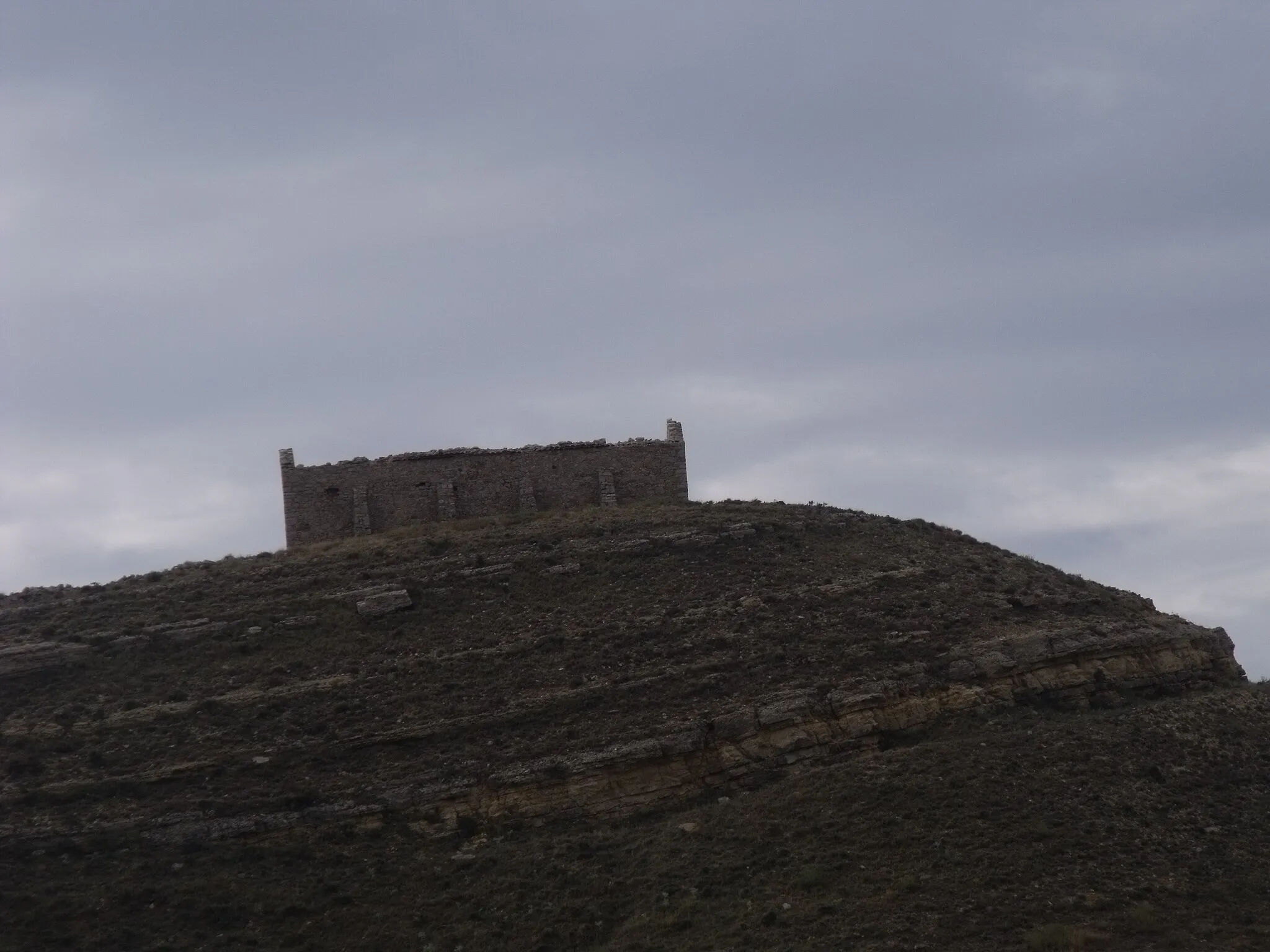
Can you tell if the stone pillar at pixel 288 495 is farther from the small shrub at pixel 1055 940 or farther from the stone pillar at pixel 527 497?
the small shrub at pixel 1055 940

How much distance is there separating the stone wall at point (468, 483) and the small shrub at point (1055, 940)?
2030cm

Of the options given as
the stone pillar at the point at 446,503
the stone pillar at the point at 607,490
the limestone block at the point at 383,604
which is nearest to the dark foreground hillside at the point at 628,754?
the limestone block at the point at 383,604

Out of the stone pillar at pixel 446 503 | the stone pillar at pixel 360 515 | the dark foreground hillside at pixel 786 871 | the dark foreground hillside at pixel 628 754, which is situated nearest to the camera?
the dark foreground hillside at pixel 786 871

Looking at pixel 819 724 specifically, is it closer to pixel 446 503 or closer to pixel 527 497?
pixel 527 497

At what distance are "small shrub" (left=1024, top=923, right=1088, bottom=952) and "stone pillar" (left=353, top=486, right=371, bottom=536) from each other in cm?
2271

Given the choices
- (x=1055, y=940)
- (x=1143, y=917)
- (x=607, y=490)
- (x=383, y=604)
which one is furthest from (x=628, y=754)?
(x=607, y=490)

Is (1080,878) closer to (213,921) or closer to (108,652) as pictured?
(213,921)

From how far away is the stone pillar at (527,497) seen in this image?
140ft

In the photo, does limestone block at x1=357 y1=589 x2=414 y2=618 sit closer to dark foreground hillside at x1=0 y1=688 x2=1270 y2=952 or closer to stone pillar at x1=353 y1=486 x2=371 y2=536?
stone pillar at x1=353 y1=486 x2=371 y2=536

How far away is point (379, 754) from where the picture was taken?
31.8 meters

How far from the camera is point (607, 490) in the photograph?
43.2 meters

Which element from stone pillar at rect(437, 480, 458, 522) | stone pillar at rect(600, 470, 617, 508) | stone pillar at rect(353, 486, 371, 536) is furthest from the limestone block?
stone pillar at rect(600, 470, 617, 508)

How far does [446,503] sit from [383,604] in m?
6.65

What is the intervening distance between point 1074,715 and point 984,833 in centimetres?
578
